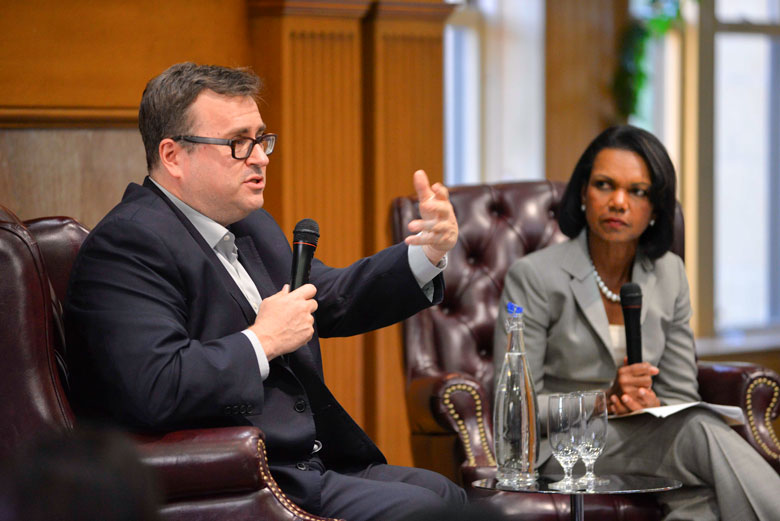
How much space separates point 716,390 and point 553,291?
544mm

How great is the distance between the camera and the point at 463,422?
2.66 meters

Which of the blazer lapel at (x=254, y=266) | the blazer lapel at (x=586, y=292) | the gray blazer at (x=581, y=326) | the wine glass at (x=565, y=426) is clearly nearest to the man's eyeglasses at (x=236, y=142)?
the blazer lapel at (x=254, y=266)

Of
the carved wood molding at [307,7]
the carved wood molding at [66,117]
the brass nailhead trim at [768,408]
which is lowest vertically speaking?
the brass nailhead trim at [768,408]

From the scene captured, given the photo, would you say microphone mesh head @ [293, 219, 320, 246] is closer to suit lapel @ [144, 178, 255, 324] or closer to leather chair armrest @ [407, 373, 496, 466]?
suit lapel @ [144, 178, 255, 324]

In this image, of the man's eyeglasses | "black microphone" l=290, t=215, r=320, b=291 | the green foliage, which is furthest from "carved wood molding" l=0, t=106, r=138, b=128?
the green foliage

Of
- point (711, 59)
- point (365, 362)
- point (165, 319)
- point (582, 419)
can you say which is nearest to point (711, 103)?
point (711, 59)

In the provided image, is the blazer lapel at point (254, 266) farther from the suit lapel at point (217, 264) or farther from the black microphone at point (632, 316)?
the black microphone at point (632, 316)

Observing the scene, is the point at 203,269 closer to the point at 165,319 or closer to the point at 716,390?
the point at 165,319

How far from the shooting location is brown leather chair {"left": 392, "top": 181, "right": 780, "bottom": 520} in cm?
260

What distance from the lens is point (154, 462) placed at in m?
1.84

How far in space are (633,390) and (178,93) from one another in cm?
137

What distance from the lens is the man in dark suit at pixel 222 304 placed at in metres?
1.95

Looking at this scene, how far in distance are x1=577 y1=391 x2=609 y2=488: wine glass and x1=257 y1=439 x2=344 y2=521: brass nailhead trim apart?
602 millimetres

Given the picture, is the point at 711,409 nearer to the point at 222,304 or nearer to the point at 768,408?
the point at 768,408
